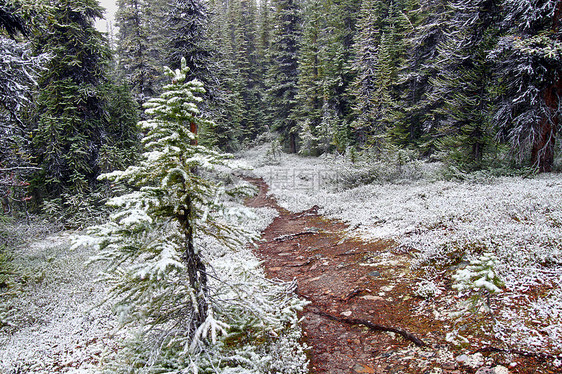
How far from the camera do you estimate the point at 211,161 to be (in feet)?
10.9

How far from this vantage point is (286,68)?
33.9 m

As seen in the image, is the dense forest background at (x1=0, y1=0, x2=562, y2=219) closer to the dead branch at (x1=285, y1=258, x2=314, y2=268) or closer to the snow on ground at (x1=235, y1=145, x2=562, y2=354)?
the snow on ground at (x1=235, y1=145, x2=562, y2=354)

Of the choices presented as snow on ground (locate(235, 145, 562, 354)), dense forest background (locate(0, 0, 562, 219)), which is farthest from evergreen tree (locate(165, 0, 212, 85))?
snow on ground (locate(235, 145, 562, 354))

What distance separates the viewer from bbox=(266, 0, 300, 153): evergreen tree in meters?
32.3

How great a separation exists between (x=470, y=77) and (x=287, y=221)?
10.9 metres

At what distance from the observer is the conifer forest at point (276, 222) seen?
3.32m

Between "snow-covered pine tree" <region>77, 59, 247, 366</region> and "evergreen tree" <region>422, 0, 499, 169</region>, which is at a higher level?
"evergreen tree" <region>422, 0, 499, 169</region>

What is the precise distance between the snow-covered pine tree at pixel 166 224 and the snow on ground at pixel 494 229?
405cm

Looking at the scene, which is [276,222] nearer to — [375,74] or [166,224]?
[166,224]

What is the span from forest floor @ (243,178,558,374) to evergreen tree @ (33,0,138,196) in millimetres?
11881

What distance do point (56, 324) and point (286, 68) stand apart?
33458mm

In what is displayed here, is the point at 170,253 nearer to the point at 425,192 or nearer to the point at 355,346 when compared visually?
the point at 355,346

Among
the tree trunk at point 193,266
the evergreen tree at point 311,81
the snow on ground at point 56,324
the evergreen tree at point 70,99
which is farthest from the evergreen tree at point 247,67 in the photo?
the tree trunk at point 193,266

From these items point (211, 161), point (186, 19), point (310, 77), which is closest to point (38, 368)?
point (211, 161)
